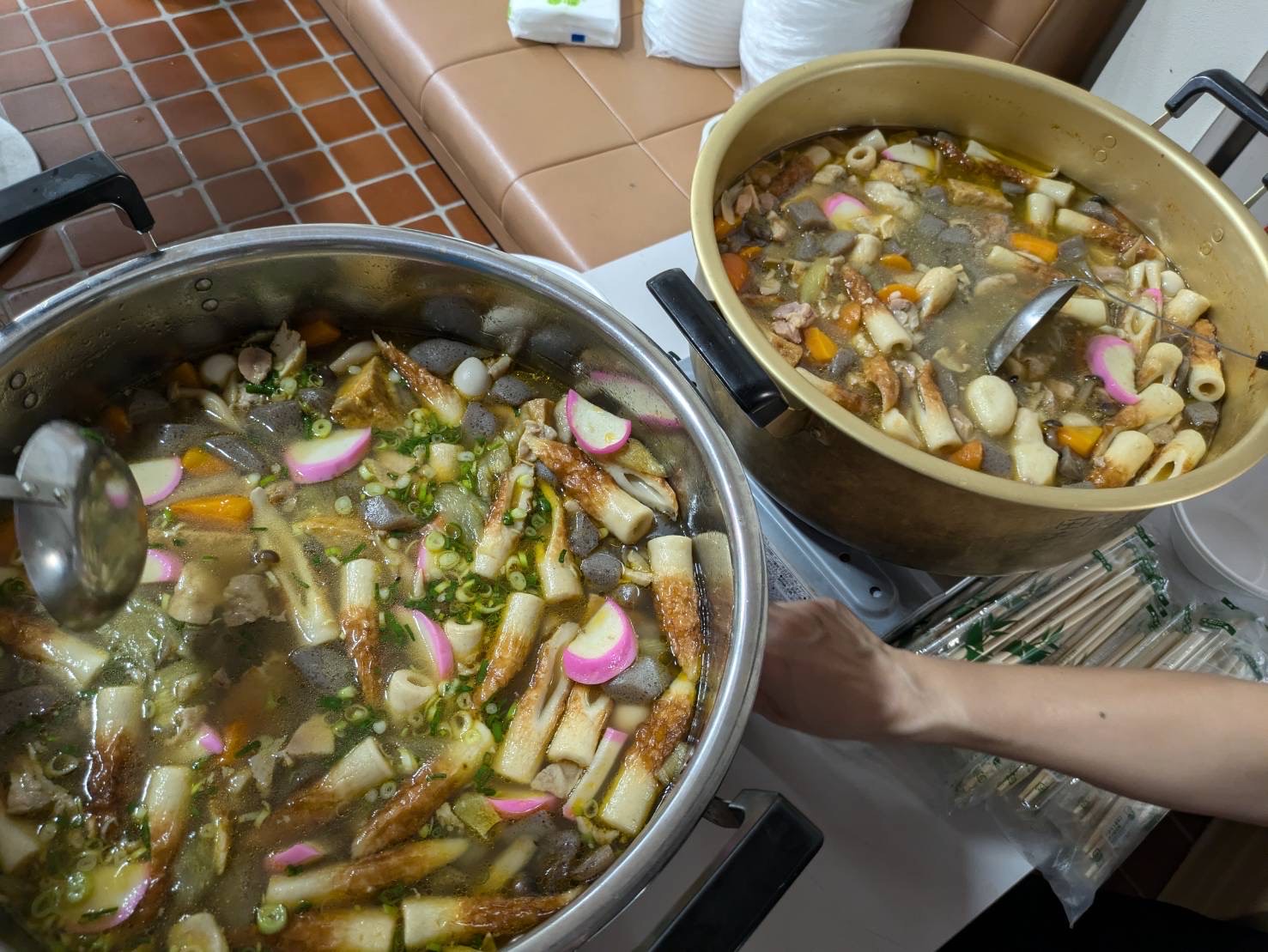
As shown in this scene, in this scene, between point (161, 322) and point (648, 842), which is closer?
point (648, 842)

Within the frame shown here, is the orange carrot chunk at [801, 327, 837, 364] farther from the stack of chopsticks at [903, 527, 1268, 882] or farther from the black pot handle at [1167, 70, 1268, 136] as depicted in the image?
the black pot handle at [1167, 70, 1268, 136]

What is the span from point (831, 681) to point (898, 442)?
0.82 feet

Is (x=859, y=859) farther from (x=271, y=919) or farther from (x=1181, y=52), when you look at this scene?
(x=1181, y=52)

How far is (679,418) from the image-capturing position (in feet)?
2.60

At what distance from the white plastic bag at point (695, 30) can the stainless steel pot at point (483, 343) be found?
3.93ft

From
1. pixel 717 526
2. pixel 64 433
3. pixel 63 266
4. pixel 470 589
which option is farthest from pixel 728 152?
pixel 63 266

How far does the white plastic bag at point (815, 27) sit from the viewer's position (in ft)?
5.17

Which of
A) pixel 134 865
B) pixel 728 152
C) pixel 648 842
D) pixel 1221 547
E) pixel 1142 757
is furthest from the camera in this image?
pixel 1221 547

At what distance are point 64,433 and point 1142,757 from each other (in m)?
1.03

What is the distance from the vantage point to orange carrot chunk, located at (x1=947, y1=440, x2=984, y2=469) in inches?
38.4

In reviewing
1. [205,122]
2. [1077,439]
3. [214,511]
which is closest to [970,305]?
[1077,439]

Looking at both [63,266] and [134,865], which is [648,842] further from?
[63,266]

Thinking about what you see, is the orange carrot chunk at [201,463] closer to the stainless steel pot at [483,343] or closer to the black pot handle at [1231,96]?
the stainless steel pot at [483,343]

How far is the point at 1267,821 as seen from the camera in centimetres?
87
